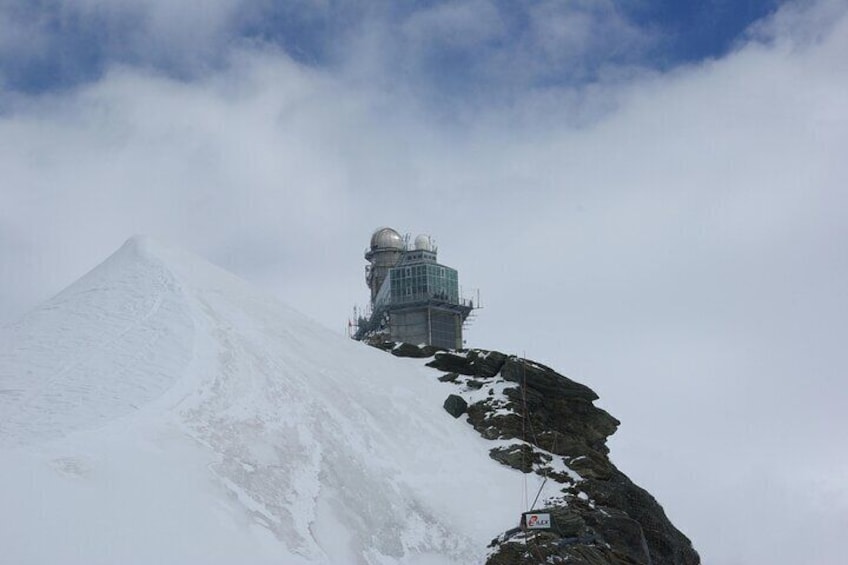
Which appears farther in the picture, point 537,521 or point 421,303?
point 421,303

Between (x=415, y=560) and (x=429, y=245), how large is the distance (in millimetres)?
64855

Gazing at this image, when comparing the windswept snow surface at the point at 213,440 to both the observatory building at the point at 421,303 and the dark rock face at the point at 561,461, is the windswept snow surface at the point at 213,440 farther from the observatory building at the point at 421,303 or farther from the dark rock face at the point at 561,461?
the observatory building at the point at 421,303

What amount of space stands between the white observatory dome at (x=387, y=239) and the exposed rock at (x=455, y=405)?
53257mm

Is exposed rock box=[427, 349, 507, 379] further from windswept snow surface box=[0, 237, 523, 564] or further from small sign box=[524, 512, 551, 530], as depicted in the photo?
small sign box=[524, 512, 551, 530]

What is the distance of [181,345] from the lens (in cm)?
4278

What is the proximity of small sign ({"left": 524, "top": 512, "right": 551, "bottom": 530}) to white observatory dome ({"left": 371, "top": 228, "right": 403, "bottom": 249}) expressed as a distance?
227ft

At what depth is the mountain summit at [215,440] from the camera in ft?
94.6

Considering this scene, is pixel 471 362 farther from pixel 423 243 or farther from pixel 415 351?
pixel 423 243

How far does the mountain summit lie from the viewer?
2884 centimetres

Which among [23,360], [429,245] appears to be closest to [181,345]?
[23,360]

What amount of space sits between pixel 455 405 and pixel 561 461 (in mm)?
7277

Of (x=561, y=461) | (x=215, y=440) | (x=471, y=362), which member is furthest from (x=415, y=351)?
(x=215, y=440)

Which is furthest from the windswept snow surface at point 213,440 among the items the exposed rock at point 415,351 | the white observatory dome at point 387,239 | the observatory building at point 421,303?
the white observatory dome at point 387,239

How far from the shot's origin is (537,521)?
132 ft
